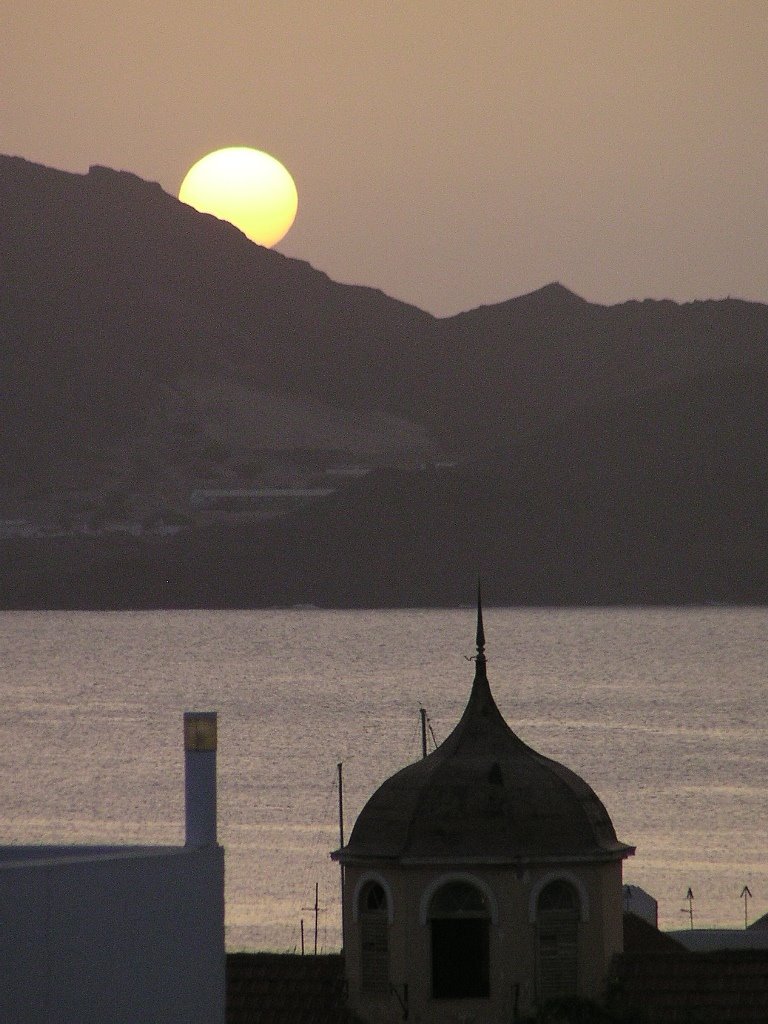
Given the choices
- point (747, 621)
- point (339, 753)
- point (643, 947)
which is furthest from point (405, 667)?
point (643, 947)

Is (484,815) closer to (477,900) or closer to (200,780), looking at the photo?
(477,900)

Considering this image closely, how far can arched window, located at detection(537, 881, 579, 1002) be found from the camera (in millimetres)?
15805

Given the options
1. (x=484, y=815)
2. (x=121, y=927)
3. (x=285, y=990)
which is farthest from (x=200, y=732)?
(x=285, y=990)

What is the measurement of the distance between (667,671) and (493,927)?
110970 mm

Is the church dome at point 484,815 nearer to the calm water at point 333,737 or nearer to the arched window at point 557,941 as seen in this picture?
the arched window at point 557,941

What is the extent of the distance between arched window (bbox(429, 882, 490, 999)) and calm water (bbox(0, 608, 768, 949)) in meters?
23.6

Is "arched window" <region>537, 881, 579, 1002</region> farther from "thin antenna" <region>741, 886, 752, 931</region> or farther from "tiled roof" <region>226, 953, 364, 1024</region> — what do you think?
"thin antenna" <region>741, 886, 752, 931</region>

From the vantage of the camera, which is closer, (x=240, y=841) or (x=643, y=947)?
(x=643, y=947)

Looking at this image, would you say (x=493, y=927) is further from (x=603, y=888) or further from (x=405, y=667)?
(x=405, y=667)

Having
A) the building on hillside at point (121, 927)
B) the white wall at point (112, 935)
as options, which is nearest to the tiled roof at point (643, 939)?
the building on hillside at point (121, 927)

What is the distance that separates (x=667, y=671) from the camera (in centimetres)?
12606

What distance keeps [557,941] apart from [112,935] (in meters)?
4.22

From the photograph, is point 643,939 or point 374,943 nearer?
point 374,943

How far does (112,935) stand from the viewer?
1223cm
